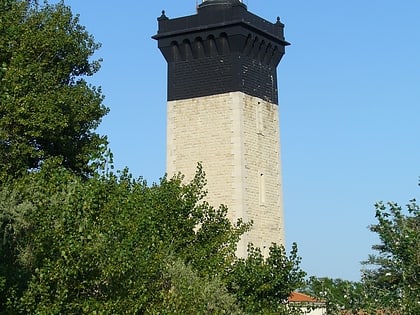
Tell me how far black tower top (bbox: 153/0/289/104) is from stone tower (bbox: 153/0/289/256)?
0.04 metres

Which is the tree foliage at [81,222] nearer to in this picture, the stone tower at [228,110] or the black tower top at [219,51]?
the stone tower at [228,110]

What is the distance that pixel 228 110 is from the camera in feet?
97.2

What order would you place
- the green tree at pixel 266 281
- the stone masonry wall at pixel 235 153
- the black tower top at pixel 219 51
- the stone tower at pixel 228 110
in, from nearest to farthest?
the green tree at pixel 266 281 → the stone masonry wall at pixel 235 153 → the stone tower at pixel 228 110 → the black tower top at pixel 219 51

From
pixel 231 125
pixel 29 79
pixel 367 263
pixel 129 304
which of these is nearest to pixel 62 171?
pixel 129 304

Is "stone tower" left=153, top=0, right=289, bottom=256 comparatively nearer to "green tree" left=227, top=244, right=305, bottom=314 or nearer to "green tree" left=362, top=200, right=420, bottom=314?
"green tree" left=227, top=244, right=305, bottom=314

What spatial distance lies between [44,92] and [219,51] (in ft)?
31.2

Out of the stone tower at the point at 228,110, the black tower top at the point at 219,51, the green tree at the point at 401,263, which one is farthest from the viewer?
the black tower top at the point at 219,51

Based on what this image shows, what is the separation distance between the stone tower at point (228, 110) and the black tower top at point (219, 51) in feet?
0.12

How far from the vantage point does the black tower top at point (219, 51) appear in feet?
98.1

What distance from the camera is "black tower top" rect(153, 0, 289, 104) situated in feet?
98.1

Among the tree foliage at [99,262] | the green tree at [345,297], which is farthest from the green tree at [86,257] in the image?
the green tree at [345,297]

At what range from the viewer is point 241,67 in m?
29.8

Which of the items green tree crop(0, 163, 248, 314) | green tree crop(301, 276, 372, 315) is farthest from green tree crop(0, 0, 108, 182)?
green tree crop(301, 276, 372, 315)

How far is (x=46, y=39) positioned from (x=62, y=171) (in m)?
7.81
